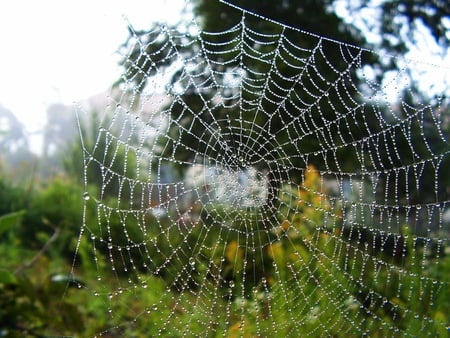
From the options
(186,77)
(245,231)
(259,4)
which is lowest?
(245,231)

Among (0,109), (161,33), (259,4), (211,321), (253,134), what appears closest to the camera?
(161,33)

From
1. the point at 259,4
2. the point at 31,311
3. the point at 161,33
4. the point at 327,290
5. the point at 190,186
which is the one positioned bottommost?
the point at 31,311

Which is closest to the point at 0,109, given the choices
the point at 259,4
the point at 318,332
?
the point at 259,4

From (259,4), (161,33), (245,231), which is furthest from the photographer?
(259,4)

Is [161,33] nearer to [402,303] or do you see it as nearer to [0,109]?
[402,303]

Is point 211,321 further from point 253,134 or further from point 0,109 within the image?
point 0,109

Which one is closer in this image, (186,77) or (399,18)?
(186,77)

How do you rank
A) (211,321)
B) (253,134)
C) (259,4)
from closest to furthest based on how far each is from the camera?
(211,321) → (253,134) → (259,4)

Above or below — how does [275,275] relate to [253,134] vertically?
below

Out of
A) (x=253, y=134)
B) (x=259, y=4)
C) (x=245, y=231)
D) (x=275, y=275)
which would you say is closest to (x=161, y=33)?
(x=253, y=134)
